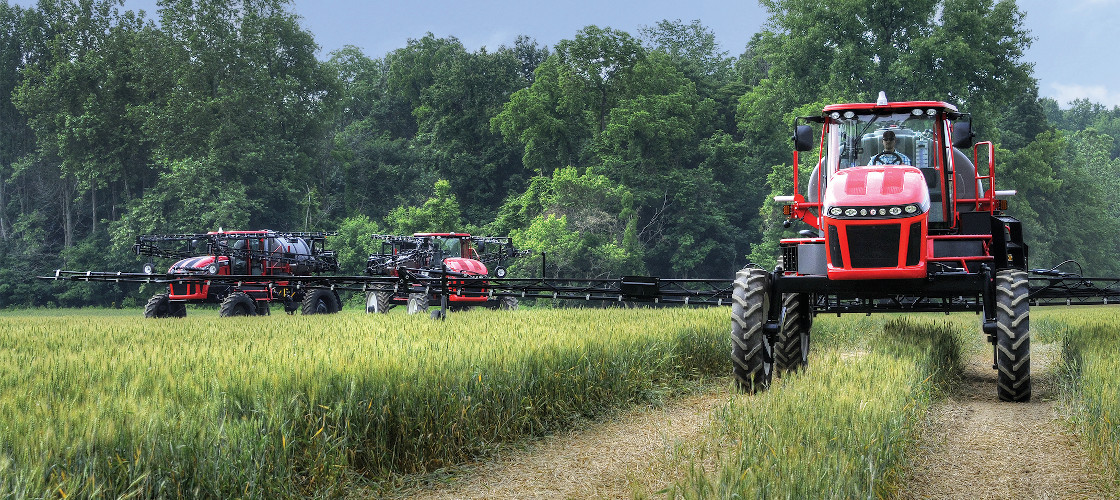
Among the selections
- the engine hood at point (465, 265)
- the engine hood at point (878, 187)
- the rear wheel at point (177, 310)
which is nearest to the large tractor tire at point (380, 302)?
the engine hood at point (465, 265)

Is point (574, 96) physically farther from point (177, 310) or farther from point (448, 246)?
point (177, 310)

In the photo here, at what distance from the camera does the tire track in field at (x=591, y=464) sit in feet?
19.8

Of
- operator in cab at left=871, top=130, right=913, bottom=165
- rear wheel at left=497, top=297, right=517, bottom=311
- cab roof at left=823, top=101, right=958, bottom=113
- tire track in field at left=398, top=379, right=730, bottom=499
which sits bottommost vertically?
tire track in field at left=398, top=379, right=730, bottom=499

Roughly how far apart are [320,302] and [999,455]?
19921mm

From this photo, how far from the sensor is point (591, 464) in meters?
6.92

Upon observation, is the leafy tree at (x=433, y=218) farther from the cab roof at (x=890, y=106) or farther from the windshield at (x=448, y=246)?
the cab roof at (x=890, y=106)

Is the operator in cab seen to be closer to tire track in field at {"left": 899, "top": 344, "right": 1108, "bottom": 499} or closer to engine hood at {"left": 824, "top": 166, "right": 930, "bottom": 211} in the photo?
engine hood at {"left": 824, "top": 166, "right": 930, "bottom": 211}

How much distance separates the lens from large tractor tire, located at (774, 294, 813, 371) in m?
10.5

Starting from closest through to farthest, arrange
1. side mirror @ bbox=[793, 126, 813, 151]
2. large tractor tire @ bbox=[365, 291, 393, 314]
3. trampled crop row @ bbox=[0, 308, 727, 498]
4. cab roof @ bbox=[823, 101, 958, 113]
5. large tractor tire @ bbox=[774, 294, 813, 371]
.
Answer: trampled crop row @ bbox=[0, 308, 727, 498] < side mirror @ bbox=[793, 126, 813, 151] < cab roof @ bbox=[823, 101, 958, 113] < large tractor tire @ bbox=[774, 294, 813, 371] < large tractor tire @ bbox=[365, 291, 393, 314]

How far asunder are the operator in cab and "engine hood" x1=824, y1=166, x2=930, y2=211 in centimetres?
82

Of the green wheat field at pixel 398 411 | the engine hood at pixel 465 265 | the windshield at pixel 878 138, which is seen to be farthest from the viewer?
the engine hood at pixel 465 265

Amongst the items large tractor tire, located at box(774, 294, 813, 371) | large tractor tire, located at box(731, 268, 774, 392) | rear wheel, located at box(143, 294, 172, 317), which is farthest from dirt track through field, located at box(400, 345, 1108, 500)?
rear wheel, located at box(143, 294, 172, 317)

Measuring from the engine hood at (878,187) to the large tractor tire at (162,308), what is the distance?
18.5 metres

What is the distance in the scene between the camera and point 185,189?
131 ft
